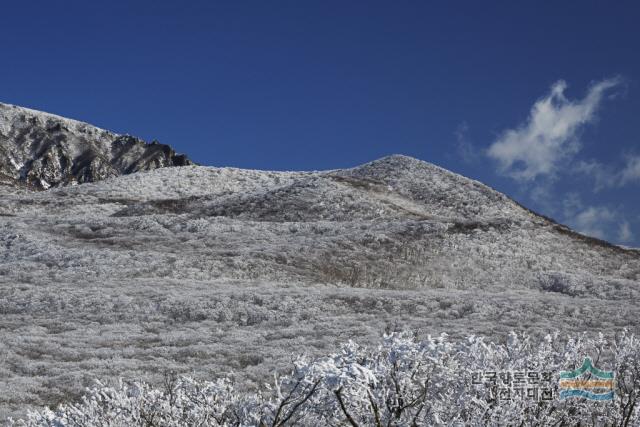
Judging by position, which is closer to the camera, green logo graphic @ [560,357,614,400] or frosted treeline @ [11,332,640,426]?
frosted treeline @ [11,332,640,426]

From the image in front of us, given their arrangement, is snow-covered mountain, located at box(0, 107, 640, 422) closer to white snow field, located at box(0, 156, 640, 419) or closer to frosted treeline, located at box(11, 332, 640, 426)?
white snow field, located at box(0, 156, 640, 419)

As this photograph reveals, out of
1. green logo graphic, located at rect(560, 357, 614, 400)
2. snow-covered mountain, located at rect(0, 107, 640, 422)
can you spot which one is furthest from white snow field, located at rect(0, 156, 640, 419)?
green logo graphic, located at rect(560, 357, 614, 400)

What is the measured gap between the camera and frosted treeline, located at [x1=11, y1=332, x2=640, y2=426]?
7.07 metres

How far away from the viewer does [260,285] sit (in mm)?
37344

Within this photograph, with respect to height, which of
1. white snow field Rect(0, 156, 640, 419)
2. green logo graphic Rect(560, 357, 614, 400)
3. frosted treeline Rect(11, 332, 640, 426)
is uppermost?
white snow field Rect(0, 156, 640, 419)

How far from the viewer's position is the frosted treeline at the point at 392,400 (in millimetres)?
7070

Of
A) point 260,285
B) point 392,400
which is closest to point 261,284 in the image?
point 260,285

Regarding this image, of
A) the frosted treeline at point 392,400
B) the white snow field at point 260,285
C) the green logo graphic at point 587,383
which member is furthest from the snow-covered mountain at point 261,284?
the green logo graphic at point 587,383

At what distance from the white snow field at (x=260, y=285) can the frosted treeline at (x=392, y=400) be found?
992cm

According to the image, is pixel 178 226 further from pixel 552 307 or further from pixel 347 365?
pixel 347 365

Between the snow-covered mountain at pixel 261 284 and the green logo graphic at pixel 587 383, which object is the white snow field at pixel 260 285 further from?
the green logo graphic at pixel 587 383

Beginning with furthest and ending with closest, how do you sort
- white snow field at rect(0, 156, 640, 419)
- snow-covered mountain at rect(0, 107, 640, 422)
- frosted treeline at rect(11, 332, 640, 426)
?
snow-covered mountain at rect(0, 107, 640, 422) < white snow field at rect(0, 156, 640, 419) < frosted treeline at rect(11, 332, 640, 426)

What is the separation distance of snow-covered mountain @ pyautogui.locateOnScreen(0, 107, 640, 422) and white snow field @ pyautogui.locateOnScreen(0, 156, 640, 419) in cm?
13

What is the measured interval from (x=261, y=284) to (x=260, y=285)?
44 centimetres
